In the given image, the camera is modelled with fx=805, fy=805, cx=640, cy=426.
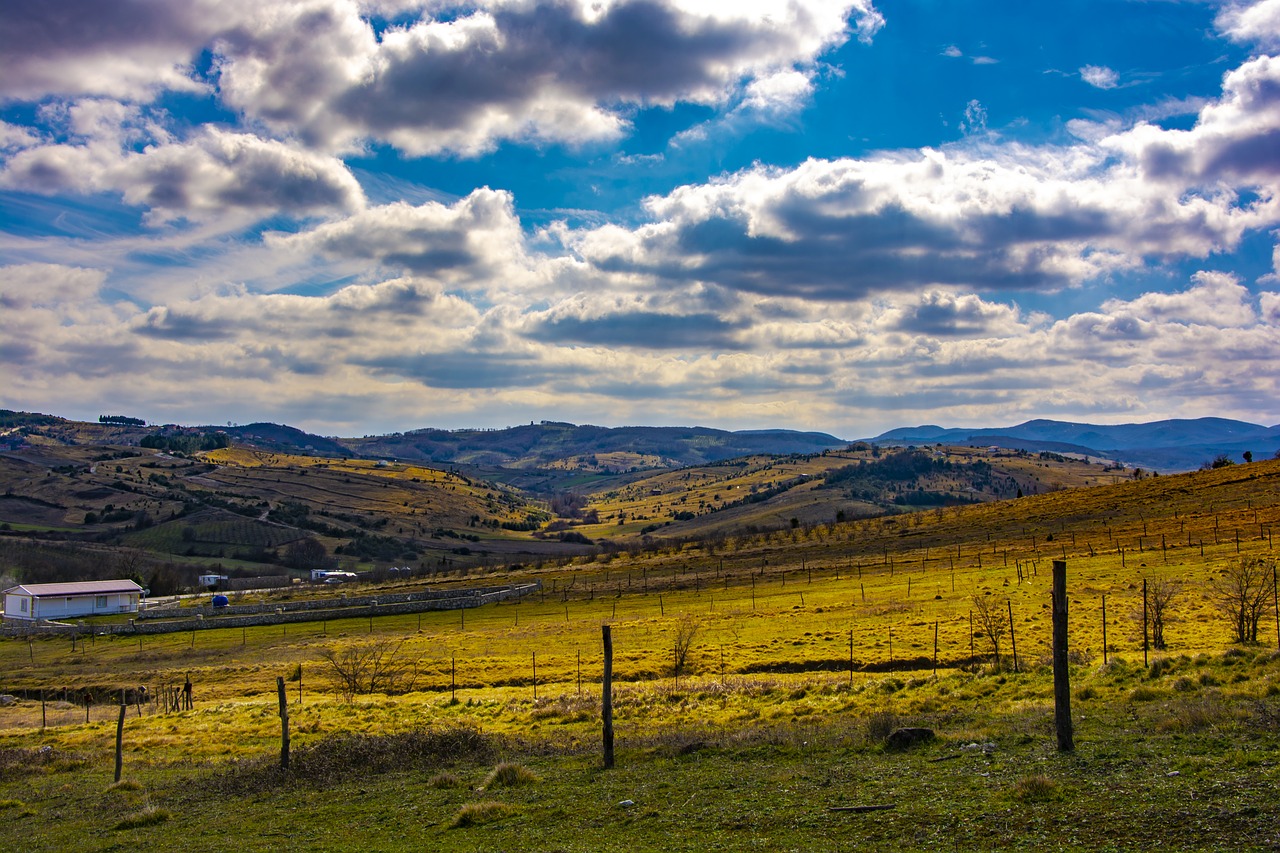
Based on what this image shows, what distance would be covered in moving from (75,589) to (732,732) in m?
123

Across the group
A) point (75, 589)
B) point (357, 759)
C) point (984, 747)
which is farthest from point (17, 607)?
point (984, 747)

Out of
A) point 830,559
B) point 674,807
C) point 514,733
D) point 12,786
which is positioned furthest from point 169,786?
point 830,559

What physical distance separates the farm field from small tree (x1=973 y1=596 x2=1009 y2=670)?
0.70m

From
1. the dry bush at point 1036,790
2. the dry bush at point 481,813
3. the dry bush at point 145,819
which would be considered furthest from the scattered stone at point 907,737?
the dry bush at point 145,819

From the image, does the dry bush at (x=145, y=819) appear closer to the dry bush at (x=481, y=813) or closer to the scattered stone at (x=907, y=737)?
the dry bush at (x=481, y=813)

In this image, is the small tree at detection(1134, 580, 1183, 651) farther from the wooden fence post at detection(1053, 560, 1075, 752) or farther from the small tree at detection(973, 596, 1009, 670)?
the wooden fence post at detection(1053, 560, 1075, 752)

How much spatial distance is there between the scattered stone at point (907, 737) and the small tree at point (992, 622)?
1939cm

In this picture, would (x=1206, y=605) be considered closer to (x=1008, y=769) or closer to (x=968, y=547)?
(x=1008, y=769)

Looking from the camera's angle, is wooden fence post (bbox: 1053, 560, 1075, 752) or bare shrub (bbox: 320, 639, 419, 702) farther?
bare shrub (bbox: 320, 639, 419, 702)

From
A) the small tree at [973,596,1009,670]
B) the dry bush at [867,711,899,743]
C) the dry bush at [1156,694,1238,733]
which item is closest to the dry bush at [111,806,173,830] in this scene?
the dry bush at [867,711,899,743]

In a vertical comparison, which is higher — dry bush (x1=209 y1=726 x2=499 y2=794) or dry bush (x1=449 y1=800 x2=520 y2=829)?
dry bush (x1=449 y1=800 x2=520 y2=829)

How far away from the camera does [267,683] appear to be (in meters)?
57.6

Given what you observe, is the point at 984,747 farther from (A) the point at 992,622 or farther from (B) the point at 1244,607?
(A) the point at 992,622

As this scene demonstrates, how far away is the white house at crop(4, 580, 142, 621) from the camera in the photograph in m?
112
